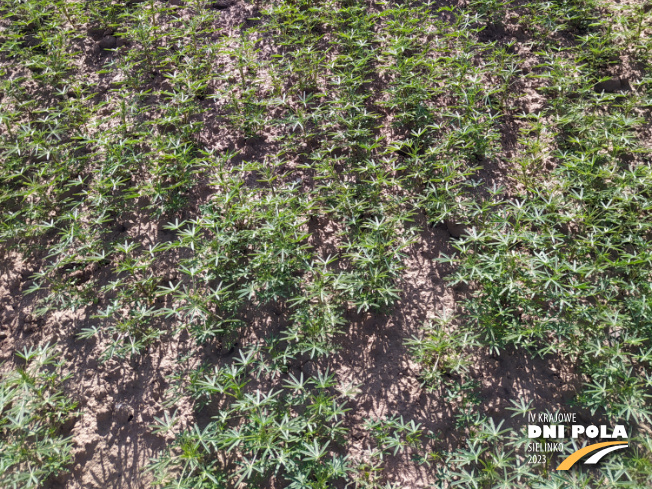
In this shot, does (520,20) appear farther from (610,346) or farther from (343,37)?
(610,346)

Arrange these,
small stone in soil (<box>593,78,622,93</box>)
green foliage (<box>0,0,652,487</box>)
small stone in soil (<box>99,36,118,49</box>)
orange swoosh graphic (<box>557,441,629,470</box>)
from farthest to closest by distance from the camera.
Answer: small stone in soil (<box>99,36,118,49</box>), small stone in soil (<box>593,78,622,93</box>), green foliage (<box>0,0,652,487</box>), orange swoosh graphic (<box>557,441,629,470</box>)

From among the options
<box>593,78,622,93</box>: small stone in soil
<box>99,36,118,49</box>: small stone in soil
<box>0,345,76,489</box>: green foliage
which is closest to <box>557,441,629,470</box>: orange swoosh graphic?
<box>0,345,76,489</box>: green foliage

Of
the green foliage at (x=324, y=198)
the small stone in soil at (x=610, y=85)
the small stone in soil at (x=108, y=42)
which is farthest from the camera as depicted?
the small stone in soil at (x=108, y=42)

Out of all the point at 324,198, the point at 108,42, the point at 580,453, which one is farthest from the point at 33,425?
the point at 108,42

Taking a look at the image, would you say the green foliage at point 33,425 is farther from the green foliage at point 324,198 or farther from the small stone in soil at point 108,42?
the small stone in soil at point 108,42

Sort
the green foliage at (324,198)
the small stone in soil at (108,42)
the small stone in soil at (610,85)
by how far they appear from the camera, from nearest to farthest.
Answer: the green foliage at (324,198) → the small stone in soil at (610,85) → the small stone in soil at (108,42)

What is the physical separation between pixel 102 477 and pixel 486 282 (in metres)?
2.71

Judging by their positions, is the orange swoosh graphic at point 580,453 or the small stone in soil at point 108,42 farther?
the small stone in soil at point 108,42

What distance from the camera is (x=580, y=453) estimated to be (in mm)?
2406

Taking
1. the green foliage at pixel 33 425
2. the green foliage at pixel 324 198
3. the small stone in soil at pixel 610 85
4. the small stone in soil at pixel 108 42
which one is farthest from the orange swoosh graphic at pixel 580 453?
the small stone in soil at pixel 108 42

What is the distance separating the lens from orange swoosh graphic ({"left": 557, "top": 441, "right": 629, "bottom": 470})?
93.8 inches

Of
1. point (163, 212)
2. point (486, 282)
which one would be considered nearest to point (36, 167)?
point (163, 212)

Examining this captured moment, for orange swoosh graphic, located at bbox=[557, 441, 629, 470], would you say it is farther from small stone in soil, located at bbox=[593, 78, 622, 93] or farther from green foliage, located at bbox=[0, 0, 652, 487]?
small stone in soil, located at bbox=[593, 78, 622, 93]

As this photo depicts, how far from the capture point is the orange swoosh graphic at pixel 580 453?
2.38 meters
